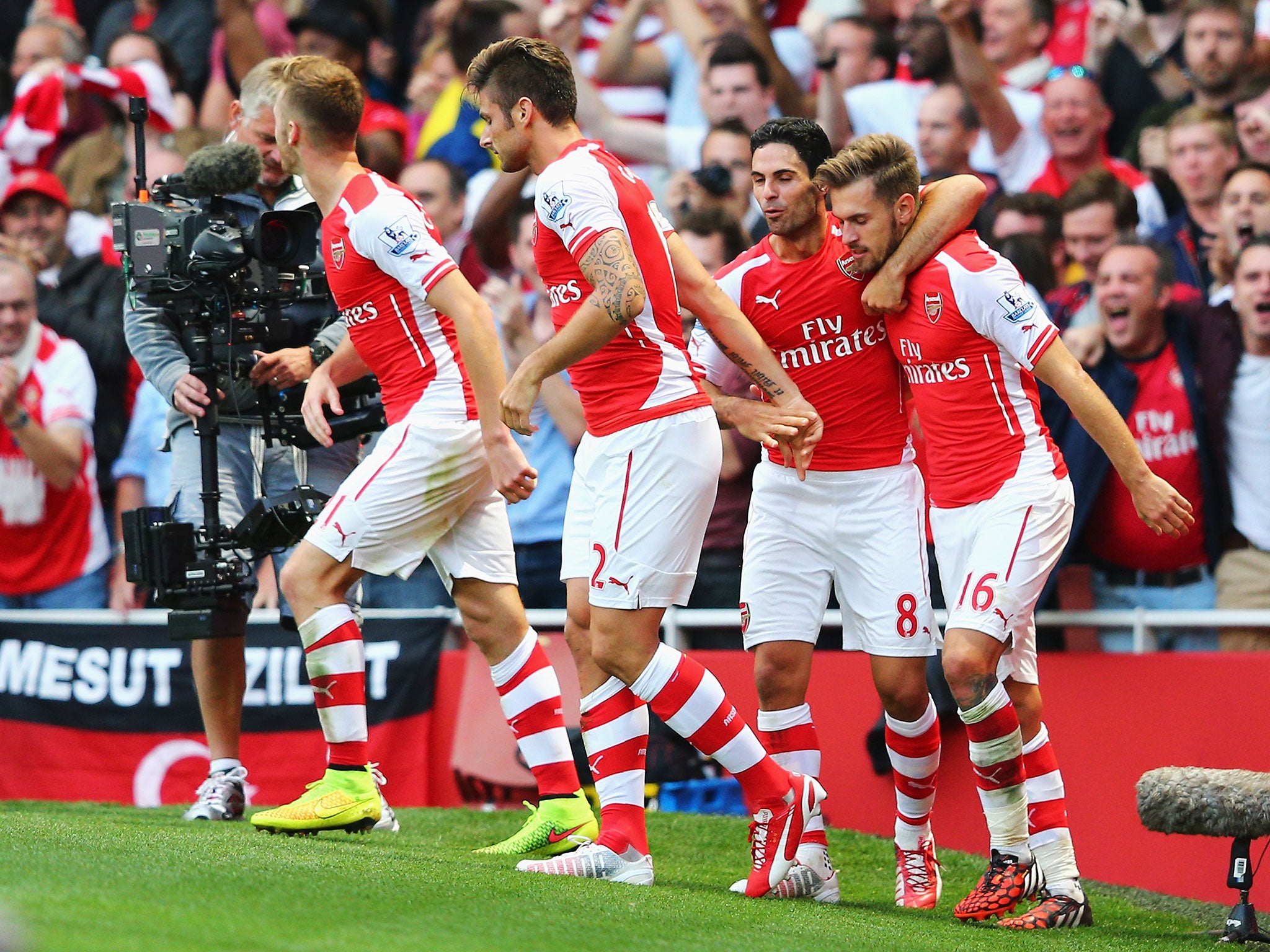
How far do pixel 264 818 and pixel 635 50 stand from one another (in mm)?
7105

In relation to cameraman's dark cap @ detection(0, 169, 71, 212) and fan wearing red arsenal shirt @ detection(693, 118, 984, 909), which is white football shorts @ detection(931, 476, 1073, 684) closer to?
fan wearing red arsenal shirt @ detection(693, 118, 984, 909)

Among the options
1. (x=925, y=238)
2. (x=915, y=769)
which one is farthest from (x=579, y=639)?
(x=925, y=238)

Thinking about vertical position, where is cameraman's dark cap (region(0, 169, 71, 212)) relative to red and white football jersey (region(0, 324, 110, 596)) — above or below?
above

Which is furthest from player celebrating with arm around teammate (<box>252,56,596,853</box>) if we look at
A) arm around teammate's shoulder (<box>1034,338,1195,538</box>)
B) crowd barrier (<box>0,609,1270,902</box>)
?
crowd barrier (<box>0,609,1270,902</box>)

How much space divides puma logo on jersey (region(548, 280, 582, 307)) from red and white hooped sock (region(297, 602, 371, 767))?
4.29ft

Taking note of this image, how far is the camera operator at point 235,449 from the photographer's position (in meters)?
6.69

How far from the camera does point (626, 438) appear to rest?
5344 mm

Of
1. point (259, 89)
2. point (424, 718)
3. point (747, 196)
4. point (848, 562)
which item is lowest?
point (424, 718)

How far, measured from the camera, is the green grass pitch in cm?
399

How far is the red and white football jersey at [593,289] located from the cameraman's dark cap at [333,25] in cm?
717

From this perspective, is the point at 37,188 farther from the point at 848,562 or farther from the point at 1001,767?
the point at 1001,767

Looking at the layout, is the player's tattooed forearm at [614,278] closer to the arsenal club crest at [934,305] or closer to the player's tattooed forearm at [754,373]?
the player's tattooed forearm at [754,373]

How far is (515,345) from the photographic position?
912 cm

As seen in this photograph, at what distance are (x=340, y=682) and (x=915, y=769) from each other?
6.56ft
